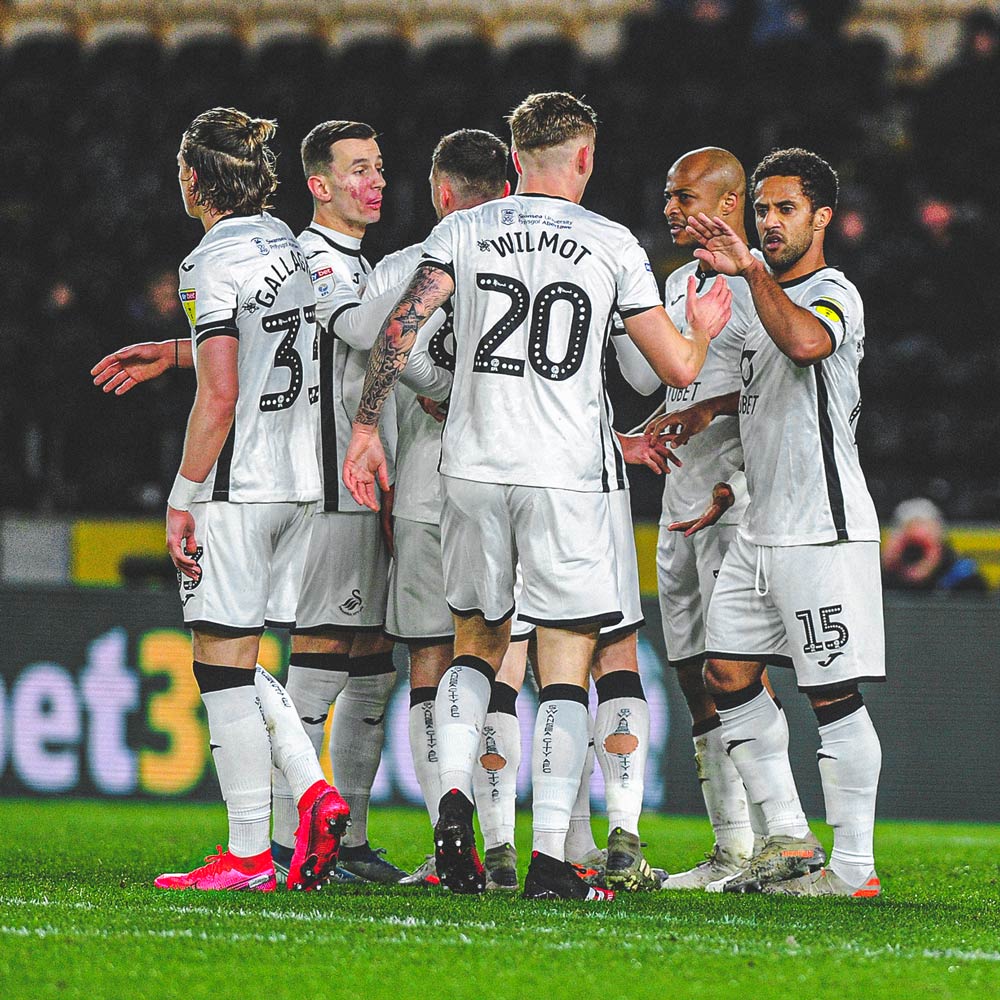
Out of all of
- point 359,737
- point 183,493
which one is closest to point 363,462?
point 183,493

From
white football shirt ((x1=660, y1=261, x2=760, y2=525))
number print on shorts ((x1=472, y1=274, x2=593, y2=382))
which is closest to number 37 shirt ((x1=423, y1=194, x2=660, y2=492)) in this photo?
number print on shorts ((x1=472, y1=274, x2=593, y2=382))

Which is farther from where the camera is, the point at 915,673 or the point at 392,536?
the point at 915,673

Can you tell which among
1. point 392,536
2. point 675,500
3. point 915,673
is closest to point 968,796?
point 915,673

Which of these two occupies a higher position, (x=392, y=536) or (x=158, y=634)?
(x=392, y=536)

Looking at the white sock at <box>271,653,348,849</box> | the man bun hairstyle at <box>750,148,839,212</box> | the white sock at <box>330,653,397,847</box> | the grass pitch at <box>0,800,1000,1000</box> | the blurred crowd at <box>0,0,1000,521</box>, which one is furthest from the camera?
the blurred crowd at <box>0,0,1000,521</box>

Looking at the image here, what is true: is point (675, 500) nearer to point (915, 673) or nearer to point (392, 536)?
point (392, 536)

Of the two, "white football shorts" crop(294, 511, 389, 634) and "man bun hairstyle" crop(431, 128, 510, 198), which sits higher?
"man bun hairstyle" crop(431, 128, 510, 198)

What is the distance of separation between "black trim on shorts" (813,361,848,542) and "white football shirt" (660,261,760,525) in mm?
501

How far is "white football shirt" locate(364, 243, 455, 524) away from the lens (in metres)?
5.12

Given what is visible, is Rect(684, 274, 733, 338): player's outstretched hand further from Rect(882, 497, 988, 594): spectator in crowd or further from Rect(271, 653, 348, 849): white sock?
Rect(882, 497, 988, 594): spectator in crowd

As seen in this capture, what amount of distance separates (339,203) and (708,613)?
1.92 meters

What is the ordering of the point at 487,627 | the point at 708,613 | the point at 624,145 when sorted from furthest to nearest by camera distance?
the point at 624,145 → the point at 708,613 → the point at 487,627

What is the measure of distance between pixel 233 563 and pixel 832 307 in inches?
80.4

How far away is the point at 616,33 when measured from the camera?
52.5ft
